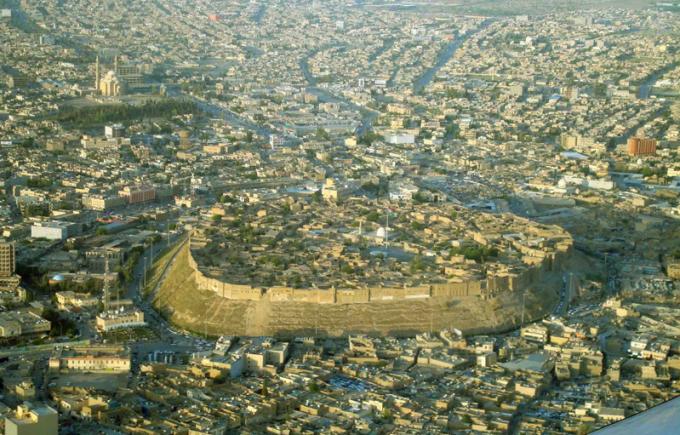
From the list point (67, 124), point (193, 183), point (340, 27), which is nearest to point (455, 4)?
point (340, 27)

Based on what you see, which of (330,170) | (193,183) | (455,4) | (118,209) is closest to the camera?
(118,209)

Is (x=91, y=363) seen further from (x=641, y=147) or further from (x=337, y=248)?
(x=641, y=147)

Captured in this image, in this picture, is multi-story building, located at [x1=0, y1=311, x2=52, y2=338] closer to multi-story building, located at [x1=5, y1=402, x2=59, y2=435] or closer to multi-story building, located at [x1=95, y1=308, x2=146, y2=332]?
multi-story building, located at [x1=95, y1=308, x2=146, y2=332]

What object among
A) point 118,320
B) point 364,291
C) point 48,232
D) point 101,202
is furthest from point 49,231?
point 364,291

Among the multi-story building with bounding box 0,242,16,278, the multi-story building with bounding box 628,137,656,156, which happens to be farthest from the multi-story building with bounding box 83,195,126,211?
the multi-story building with bounding box 628,137,656,156

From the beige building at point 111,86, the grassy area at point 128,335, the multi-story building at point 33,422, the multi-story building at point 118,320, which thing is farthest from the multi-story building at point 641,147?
the multi-story building at point 33,422

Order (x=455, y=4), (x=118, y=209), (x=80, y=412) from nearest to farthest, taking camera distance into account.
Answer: (x=80, y=412), (x=118, y=209), (x=455, y=4)

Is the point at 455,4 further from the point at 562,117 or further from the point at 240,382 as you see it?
the point at 240,382
